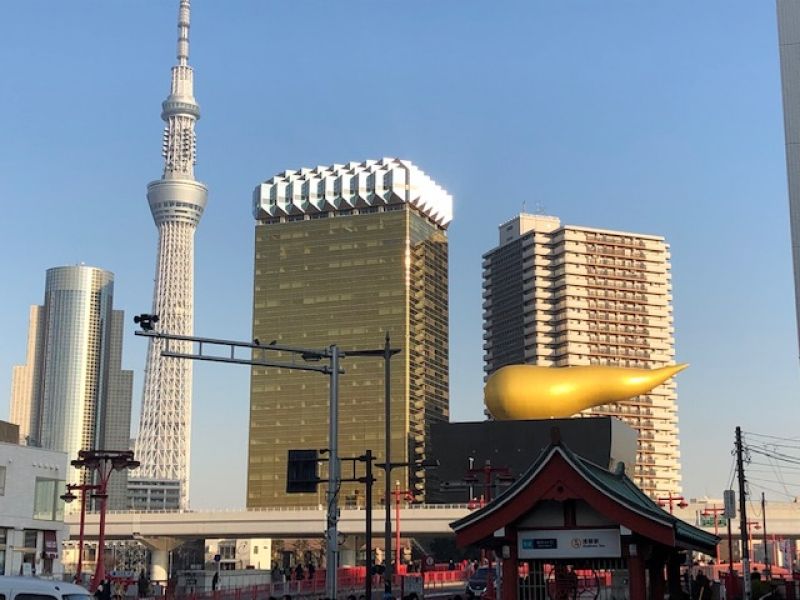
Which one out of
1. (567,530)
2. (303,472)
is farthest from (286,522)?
(567,530)

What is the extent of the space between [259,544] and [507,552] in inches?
6650

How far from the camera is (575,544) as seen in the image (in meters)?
32.9

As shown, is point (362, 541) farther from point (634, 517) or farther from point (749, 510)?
point (634, 517)

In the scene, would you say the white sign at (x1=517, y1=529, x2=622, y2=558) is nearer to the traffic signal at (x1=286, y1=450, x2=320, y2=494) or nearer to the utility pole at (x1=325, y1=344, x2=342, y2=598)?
the utility pole at (x1=325, y1=344, x2=342, y2=598)

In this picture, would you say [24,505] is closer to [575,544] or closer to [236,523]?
[575,544]

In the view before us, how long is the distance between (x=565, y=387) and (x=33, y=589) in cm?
11234

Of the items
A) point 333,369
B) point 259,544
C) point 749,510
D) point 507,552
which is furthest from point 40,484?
point 259,544

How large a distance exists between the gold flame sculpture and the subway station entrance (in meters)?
99.2

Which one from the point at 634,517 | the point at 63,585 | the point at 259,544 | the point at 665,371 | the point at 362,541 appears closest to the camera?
the point at 63,585

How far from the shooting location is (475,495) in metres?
142

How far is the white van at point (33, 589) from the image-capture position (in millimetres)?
23922

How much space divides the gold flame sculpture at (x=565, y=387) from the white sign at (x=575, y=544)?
101m

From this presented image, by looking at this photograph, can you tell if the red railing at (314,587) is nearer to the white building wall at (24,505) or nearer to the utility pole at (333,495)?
the white building wall at (24,505)

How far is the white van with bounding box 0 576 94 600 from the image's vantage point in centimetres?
2392
